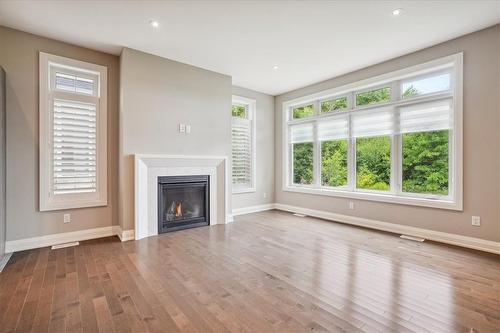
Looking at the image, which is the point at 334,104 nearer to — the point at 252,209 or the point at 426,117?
the point at 426,117

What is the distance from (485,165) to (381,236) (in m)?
1.67

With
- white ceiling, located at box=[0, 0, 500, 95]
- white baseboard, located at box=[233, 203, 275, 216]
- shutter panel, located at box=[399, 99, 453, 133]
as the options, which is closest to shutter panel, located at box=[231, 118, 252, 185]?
white baseboard, located at box=[233, 203, 275, 216]

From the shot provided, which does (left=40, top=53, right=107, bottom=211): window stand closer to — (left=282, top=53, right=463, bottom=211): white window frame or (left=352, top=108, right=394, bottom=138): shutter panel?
(left=282, top=53, right=463, bottom=211): white window frame

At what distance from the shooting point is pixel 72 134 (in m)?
3.70

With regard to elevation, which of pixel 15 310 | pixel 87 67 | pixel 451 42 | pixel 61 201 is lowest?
pixel 15 310

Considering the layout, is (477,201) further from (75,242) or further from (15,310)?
(75,242)

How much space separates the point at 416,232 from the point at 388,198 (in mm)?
654

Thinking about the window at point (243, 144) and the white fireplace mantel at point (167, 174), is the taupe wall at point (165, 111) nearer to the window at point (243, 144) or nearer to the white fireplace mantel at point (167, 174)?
the white fireplace mantel at point (167, 174)

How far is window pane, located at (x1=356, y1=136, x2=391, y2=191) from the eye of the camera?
4.48 m

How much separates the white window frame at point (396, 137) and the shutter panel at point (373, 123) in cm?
11

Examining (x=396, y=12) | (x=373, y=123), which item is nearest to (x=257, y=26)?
(x=396, y=12)

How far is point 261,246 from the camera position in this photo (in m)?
3.51

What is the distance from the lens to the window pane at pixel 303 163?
5.84m

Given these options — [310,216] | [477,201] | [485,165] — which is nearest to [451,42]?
[485,165]
